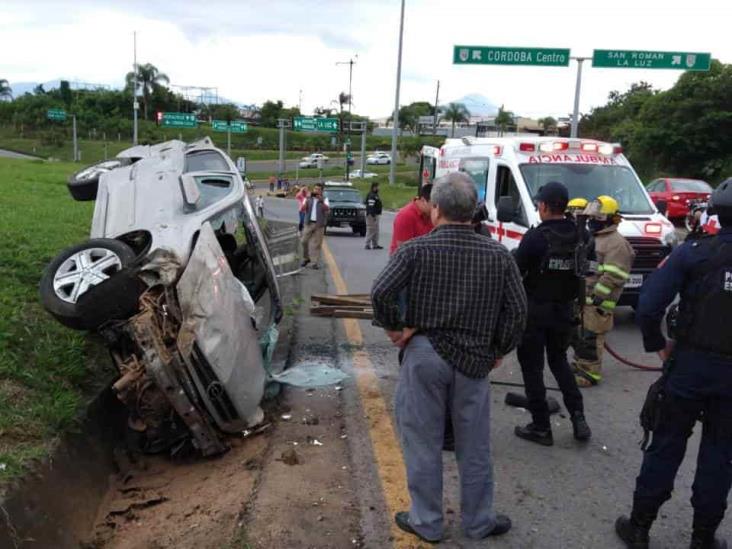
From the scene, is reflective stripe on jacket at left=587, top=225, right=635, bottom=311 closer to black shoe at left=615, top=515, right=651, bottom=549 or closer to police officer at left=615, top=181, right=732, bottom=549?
police officer at left=615, top=181, right=732, bottom=549

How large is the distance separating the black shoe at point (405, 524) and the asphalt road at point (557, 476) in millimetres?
72

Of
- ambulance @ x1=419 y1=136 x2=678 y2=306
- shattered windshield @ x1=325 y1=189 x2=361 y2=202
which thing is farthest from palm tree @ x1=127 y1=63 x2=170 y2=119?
ambulance @ x1=419 y1=136 x2=678 y2=306

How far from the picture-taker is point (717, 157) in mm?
31016

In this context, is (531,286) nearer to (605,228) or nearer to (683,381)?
(683,381)

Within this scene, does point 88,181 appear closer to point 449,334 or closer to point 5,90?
point 449,334

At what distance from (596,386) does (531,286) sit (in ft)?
6.29

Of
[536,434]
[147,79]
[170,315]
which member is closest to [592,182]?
[536,434]

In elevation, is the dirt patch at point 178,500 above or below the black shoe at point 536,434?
below

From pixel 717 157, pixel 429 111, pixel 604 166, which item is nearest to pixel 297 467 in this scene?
pixel 604 166

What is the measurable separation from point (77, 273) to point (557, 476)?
134 inches

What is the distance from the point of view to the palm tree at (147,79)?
87.1 metres

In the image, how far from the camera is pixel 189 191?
5324 mm

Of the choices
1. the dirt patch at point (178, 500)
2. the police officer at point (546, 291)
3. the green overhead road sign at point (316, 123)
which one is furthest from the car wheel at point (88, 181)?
the green overhead road sign at point (316, 123)

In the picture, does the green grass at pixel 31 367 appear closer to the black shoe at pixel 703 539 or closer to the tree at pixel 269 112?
the black shoe at pixel 703 539
